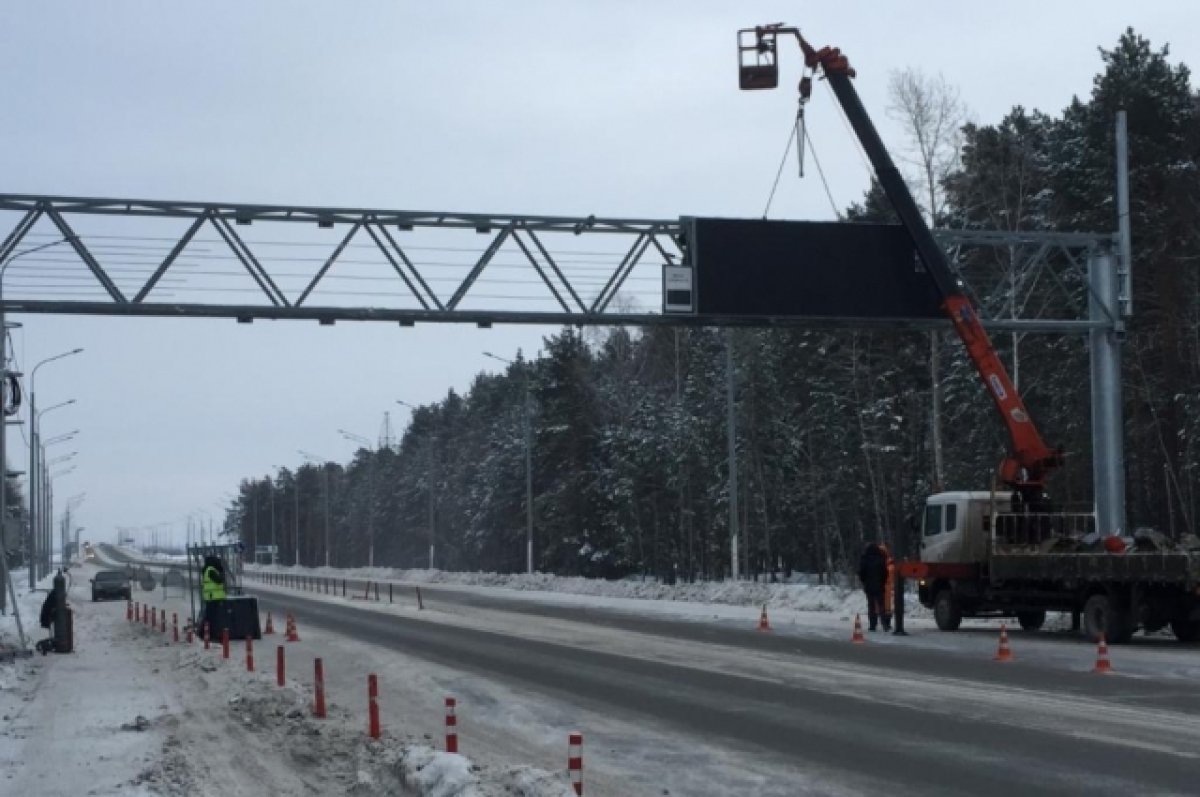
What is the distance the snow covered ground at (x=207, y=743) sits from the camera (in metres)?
13.2

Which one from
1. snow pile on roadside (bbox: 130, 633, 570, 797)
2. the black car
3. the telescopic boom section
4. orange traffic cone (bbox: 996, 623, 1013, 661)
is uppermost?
the telescopic boom section

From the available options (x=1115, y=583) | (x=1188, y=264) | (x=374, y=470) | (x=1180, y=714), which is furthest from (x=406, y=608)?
(x=374, y=470)

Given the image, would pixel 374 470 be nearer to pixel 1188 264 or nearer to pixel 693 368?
pixel 693 368

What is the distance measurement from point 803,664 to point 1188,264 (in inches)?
1166

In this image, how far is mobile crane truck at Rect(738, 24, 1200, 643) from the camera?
2733cm

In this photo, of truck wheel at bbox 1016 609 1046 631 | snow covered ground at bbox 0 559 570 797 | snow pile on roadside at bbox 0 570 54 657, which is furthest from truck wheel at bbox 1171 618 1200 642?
snow pile on roadside at bbox 0 570 54 657

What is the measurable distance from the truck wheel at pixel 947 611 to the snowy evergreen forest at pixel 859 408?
13.9 meters

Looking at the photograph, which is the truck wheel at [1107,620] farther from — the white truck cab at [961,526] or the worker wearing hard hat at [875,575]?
the worker wearing hard hat at [875,575]

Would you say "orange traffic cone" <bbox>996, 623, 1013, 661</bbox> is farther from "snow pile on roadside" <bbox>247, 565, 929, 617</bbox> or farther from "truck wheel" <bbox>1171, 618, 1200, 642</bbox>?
"snow pile on roadside" <bbox>247, 565, 929, 617</bbox>

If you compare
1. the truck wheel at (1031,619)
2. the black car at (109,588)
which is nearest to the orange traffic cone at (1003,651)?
the truck wheel at (1031,619)

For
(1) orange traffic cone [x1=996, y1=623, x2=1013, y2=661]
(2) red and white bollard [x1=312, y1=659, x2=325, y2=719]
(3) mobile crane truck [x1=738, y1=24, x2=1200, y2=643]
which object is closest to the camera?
(2) red and white bollard [x1=312, y1=659, x2=325, y2=719]

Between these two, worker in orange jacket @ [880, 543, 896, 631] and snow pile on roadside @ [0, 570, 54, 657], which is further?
snow pile on roadside @ [0, 570, 54, 657]

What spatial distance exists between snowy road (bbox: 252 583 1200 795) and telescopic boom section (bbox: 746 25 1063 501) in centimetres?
506

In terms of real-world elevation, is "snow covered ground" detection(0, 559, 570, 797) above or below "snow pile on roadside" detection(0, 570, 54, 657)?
above
